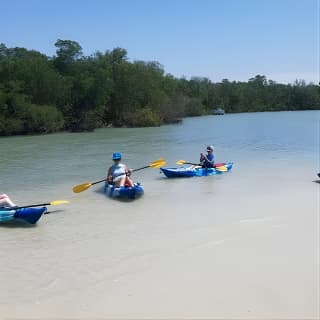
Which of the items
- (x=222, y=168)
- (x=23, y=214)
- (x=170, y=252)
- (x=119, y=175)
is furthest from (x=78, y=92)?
(x=170, y=252)

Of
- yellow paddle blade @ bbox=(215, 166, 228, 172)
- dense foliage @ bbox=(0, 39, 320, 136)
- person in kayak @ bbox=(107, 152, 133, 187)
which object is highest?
dense foliage @ bbox=(0, 39, 320, 136)

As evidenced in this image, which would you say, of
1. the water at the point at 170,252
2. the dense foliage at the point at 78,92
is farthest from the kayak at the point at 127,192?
the dense foliage at the point at 78,92

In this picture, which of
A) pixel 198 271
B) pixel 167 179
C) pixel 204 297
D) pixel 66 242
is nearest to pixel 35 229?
pixel 66 242

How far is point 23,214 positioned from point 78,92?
39844mm

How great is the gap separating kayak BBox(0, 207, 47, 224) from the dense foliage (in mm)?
32104

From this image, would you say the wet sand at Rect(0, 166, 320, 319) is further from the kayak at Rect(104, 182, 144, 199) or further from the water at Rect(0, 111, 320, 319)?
the kayak at Rect(104, 182, 144, 199)

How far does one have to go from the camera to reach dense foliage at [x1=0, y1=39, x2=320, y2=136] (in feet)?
134

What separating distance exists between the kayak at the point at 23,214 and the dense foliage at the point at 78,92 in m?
32.1

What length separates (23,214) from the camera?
8523 millimetres

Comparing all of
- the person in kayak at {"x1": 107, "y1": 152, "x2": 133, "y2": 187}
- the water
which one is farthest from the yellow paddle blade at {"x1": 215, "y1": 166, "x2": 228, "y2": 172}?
the person in kayak at {"x1": 107, "y1": 152, "x2": 133, "y2": 187}

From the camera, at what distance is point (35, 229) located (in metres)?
8.43

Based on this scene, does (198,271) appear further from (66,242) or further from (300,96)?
(300,96)

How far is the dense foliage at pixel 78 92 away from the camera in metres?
40.9

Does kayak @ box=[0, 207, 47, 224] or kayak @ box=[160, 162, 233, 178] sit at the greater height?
kayak @ box=[0, 207, 47, 224]
